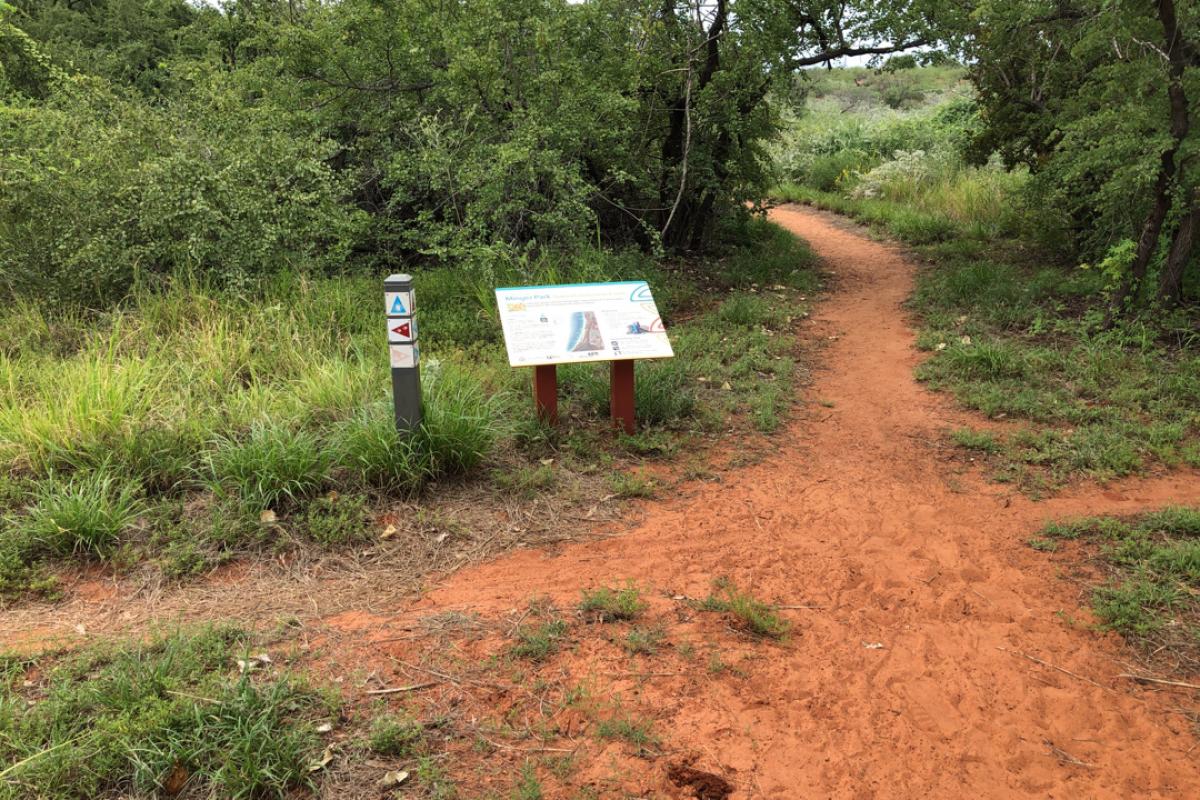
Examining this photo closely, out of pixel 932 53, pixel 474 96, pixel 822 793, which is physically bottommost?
pixel 822 793

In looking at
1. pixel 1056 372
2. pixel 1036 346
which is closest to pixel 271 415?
pixel 1056 372

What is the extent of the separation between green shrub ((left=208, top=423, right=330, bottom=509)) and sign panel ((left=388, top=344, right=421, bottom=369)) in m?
0.66

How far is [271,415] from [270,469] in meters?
0.68

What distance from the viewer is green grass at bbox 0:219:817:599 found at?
4266mm

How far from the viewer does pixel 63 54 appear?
13.5 metres

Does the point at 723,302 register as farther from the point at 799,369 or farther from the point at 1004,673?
the point at 1004,673

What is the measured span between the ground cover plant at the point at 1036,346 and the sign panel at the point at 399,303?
3870 millimetres

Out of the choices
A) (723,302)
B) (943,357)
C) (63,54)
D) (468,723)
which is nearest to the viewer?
(468,723)

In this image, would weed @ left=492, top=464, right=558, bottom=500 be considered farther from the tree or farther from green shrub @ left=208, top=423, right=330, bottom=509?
the tree

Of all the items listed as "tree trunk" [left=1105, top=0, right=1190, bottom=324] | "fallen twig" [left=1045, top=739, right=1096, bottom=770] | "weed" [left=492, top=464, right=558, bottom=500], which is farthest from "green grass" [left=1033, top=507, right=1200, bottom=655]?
"tree trunk" [left=1105, top=0, right=1190, bottom=324]

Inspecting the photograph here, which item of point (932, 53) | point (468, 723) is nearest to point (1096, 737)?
point (468, 723)

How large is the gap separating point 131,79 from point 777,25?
12451mm

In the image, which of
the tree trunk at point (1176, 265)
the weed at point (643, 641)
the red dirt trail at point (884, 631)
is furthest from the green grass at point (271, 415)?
the tree trunk at point (1176, 265)

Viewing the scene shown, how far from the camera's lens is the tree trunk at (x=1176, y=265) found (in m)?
7.64
